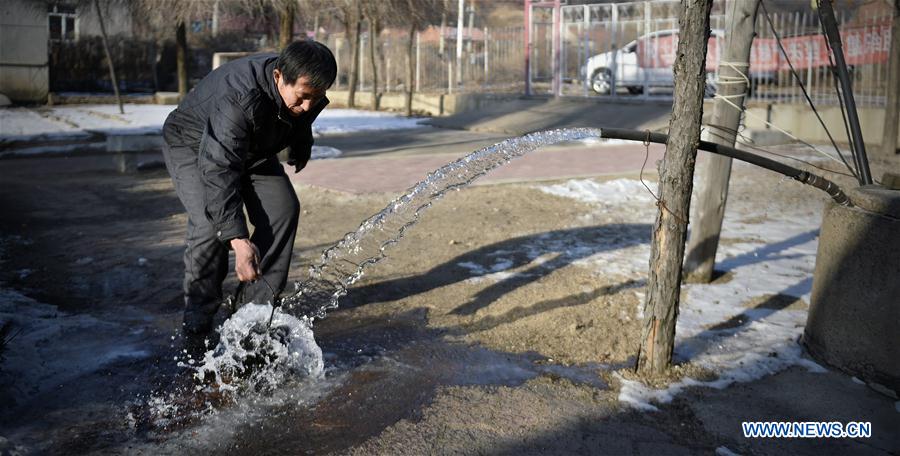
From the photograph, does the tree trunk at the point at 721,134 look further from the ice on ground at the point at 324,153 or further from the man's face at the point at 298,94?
the ice on ground at the point at 324,153

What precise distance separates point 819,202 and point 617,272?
3.78 metres

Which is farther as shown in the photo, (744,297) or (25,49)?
(25,49)

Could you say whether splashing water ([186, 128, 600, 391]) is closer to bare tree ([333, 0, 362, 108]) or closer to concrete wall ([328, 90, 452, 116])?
bare tree ([333, 0, 362, 108])

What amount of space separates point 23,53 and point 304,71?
75.2ft

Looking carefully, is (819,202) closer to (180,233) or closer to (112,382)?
(180,233)

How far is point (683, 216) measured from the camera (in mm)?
3859

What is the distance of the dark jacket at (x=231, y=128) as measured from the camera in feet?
11.7

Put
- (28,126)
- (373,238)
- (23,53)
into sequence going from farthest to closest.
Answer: (23,53), (28,126), (373,238)

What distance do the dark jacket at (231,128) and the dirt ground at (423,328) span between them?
35.8 inches

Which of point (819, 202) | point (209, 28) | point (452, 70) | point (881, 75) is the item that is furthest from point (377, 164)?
point (209, 28)

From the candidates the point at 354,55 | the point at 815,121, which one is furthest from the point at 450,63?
the point at 815,121

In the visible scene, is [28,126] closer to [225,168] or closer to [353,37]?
[353,37]

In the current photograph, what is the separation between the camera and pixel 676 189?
3.84 m

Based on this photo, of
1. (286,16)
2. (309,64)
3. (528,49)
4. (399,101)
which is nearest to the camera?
(309,64)
